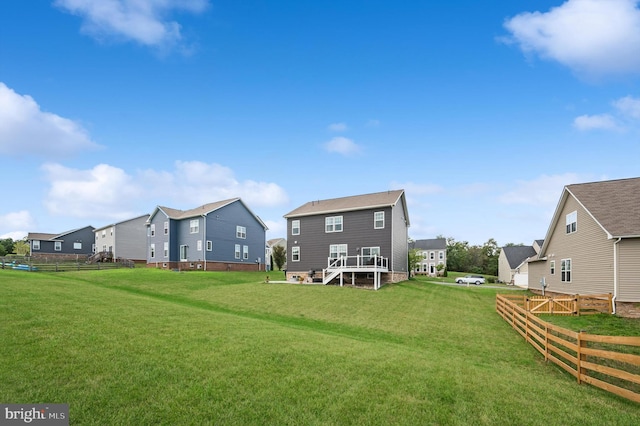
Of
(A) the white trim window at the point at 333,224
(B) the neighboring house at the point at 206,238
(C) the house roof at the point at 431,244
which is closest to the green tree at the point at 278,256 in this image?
(B) the neighboring house at the point at 206,238

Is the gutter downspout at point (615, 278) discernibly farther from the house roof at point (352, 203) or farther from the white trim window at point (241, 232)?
the white trim window at point (241, 232)

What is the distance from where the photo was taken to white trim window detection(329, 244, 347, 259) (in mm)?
32969

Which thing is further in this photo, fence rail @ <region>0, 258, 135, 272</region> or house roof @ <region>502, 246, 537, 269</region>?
house roof @ <region>502, 246, 537, 269</region>

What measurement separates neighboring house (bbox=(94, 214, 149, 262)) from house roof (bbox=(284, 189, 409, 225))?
93.8 ft

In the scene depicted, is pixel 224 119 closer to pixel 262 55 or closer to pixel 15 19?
pixel 262 55

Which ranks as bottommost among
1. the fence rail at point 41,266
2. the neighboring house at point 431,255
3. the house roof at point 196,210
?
the neighboring house at point 431,255

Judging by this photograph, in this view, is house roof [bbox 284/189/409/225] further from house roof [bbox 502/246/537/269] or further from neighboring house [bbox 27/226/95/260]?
neighboring house [bbox 27/226/95/260]

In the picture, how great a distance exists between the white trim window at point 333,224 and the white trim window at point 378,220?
345 cm

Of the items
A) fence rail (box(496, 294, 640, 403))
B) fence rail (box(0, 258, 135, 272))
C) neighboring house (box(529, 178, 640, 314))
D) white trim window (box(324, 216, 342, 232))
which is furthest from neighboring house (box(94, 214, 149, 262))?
fence rail (box(496, 294, 640, 403))

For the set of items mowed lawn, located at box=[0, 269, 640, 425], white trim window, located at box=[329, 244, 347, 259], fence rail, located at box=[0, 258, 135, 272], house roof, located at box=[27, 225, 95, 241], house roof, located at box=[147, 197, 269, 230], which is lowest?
fence rail, located at box=[0, 258, 135, 272]

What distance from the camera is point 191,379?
6434 mm

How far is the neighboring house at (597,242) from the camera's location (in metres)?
17.7

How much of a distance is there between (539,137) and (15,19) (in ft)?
91.8

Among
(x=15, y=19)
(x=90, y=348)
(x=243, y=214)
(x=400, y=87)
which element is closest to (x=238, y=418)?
(x=90, y=348)
